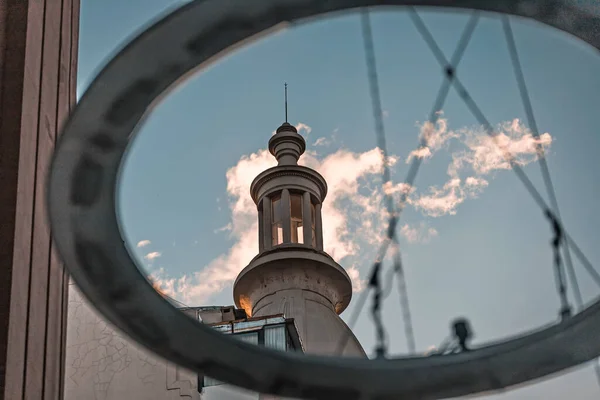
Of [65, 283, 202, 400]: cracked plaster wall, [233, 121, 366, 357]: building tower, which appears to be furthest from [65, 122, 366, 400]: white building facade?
[65, 283, 202, 400]: cracked plaster wall

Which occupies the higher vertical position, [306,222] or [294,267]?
[306,222]

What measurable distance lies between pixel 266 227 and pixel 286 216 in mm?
707

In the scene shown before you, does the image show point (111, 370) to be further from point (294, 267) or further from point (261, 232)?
point (261, 232)

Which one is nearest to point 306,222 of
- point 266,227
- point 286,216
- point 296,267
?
point 286,216

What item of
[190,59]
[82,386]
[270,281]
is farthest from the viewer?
[270,281]

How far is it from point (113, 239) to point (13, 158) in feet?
13.9

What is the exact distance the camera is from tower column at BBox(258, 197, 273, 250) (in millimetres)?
32625

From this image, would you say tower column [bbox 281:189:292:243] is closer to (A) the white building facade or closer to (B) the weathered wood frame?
(A) the white building facade

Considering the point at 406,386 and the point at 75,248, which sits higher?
the point at 75,248

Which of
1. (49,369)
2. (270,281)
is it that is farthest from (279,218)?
(49,369)

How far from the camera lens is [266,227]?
33000 millimetres

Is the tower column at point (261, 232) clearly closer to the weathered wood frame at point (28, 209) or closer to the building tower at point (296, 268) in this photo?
the building tower at point (296, 268)

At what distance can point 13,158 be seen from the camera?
1221 centimetres

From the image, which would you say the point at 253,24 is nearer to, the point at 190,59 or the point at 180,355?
the point at 190,59
